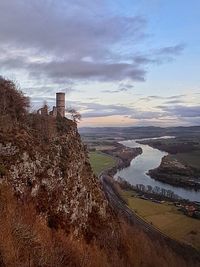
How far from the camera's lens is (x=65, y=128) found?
3225 cm

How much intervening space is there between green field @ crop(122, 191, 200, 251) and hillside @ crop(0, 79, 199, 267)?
30.2 feet

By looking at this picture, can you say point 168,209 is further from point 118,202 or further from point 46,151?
point 46,151

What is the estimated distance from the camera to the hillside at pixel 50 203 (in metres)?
15.2

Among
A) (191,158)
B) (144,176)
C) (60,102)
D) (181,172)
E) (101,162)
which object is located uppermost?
(60,102)

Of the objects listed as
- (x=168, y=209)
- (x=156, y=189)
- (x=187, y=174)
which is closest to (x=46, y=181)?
(x=168, y=209)

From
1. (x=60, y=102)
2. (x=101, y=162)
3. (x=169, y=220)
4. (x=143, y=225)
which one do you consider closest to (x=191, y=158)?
(x=101, y=162)

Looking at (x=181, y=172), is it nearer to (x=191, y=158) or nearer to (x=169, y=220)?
(x=191, y=158)

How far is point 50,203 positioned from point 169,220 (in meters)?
32.6

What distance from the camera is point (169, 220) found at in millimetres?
51531

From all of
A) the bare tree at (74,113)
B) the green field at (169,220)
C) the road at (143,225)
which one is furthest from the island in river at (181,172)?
the bare tree at (74,113)

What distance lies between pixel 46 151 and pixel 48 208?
16.5 feet

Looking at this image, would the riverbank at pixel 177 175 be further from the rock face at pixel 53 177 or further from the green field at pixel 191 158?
the rock face at pixel 53 177

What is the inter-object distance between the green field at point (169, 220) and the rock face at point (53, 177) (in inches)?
670

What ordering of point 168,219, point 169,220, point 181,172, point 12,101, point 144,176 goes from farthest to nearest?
point 181,172 → point 144,176 → point 168,219 → point 169,220 → point 12,101
